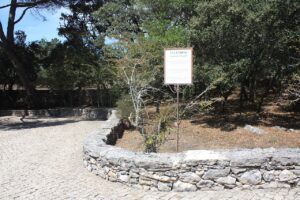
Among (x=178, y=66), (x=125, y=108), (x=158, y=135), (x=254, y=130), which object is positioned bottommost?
(x=254, y=130)

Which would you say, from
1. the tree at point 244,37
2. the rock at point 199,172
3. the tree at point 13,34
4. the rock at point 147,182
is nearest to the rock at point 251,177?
the rock at point 199,172

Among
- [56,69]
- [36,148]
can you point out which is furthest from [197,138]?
[56,69]

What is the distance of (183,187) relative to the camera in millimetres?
6816

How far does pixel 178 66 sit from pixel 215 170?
2.70 meters

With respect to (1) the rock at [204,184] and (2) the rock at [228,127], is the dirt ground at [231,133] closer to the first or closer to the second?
(2) the rock at [228,127]

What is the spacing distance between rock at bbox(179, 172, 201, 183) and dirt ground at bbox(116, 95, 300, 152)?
10.9ft

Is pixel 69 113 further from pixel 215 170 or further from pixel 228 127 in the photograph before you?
pixel 215 170

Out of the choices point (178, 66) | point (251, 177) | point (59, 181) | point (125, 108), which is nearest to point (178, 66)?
point (178, 66)

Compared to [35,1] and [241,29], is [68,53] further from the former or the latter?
[241,29]

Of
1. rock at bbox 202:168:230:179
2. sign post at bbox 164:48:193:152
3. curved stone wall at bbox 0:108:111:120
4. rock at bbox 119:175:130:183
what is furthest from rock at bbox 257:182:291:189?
curved stone wall at bbox 0:108:111:120

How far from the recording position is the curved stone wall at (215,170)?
262 inches

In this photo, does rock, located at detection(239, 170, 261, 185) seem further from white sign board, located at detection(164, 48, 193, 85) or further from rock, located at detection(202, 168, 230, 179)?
white sign board, located at detection(164, 48, 193, 85)

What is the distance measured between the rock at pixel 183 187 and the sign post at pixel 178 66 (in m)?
2.45

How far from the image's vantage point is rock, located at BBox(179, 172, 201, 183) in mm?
6789
